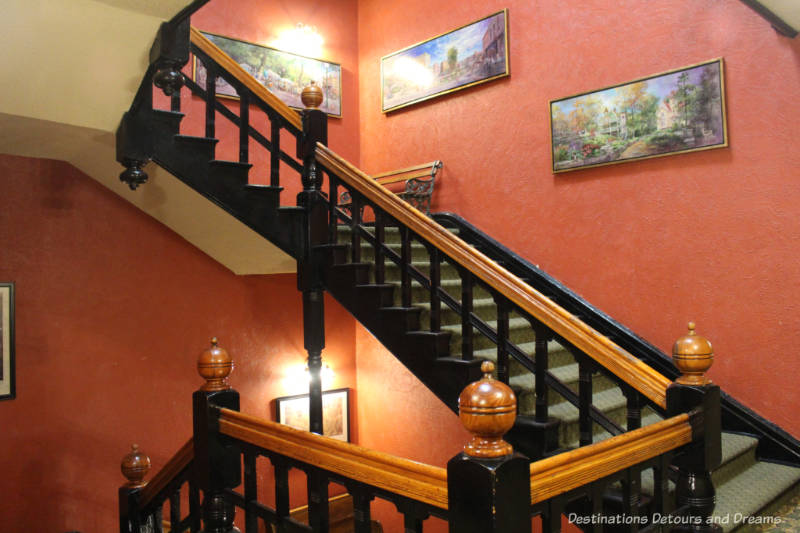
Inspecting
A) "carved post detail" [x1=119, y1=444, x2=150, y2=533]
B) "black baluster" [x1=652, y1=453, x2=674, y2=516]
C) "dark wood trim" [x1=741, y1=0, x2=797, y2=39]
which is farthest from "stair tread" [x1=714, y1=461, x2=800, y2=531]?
"carved post detail" [x1=119, y1=444, x2=150, y2=533]

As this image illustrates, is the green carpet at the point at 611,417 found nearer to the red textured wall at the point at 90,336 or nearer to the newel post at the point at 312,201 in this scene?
the newel post at the point at 312,201

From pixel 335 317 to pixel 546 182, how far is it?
249 centimetres

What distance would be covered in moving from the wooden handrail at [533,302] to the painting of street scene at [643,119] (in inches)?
72.7

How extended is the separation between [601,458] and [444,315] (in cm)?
176

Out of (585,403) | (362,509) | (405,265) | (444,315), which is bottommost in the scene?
(362,509)

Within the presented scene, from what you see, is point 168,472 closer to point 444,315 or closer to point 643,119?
point 444,315

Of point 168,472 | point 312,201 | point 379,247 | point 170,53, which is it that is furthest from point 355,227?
point 168,472

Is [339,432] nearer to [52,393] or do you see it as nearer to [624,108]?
[52,393]

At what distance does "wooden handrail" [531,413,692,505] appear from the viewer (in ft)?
4.43

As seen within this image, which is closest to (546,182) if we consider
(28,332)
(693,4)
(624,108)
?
(624,108)

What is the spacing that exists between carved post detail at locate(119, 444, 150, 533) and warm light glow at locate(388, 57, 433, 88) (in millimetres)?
4083

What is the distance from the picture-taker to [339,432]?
579 cm

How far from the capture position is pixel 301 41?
5.69 meters

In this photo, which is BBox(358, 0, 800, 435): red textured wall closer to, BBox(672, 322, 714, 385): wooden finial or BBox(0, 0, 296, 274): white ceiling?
BBox(672, 322, 714, 385): wooden finial
